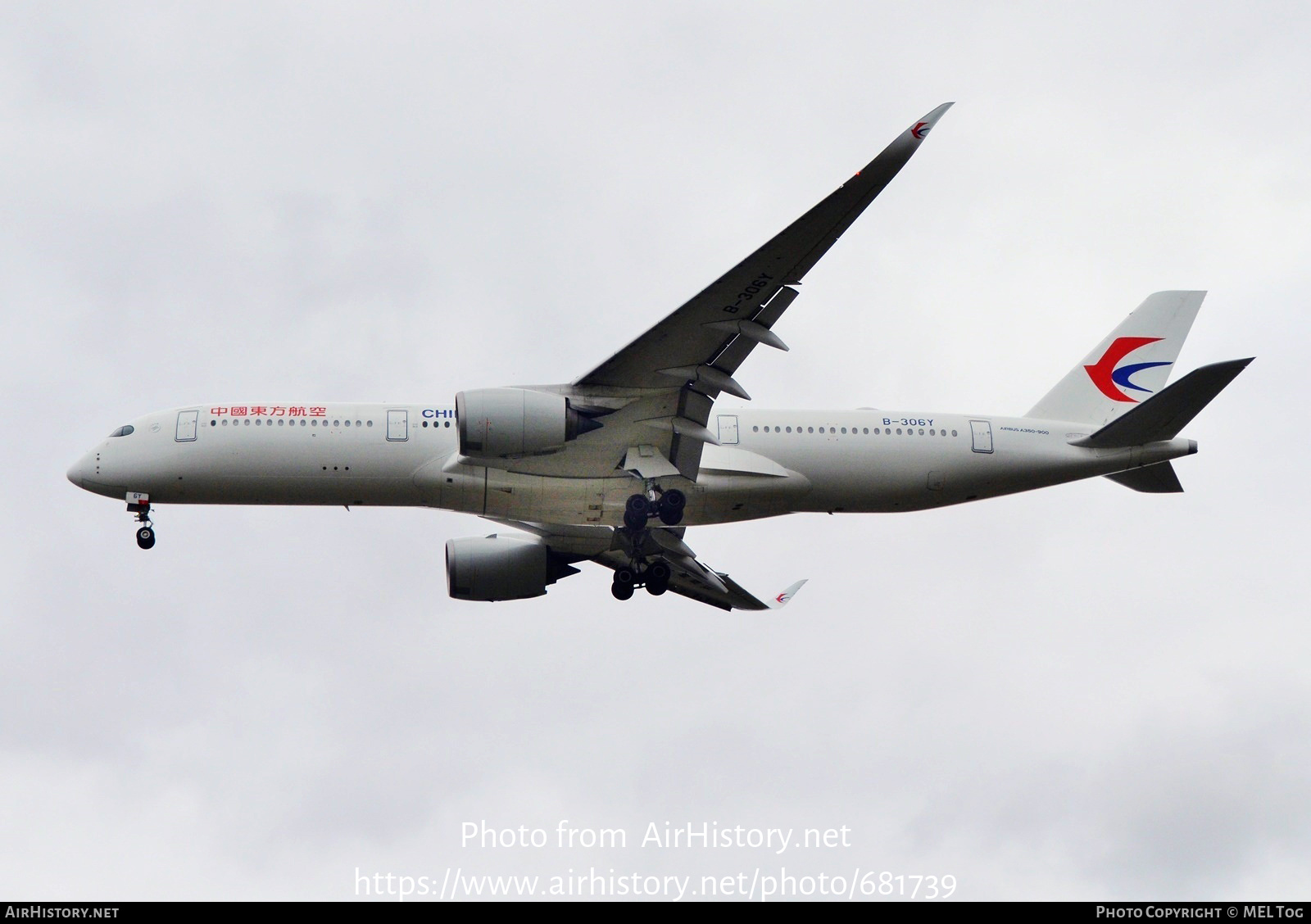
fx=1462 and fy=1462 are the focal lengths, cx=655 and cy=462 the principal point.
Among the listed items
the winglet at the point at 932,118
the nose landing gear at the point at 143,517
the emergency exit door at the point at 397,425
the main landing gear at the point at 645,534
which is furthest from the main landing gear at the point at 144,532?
the winglet at the point at 932,118

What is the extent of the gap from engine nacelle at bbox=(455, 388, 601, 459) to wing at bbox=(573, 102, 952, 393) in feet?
3.36

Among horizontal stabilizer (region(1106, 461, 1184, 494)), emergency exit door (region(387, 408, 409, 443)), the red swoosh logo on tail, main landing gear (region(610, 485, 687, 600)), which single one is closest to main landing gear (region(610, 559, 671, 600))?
main landing gear (region(610, 485, 687, 600))

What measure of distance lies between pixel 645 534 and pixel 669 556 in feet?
9.61

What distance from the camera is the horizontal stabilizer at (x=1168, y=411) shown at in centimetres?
3158

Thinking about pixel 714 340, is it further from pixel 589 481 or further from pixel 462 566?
pixel 462 566

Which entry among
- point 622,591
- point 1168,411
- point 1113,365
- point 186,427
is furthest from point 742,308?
point 186,427

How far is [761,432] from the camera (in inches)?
1335

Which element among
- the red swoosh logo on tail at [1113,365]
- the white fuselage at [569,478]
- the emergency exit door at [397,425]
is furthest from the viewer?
the red swoosh logo on tail at [1113,365]

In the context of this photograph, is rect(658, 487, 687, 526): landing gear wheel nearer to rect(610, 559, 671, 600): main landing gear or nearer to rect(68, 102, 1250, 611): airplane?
rect(68, 102, 1250, 611): airplane

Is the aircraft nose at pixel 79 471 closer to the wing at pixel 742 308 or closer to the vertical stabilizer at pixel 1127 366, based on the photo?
the wing at pixel 742 308

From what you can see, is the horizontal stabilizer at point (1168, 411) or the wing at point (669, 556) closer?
the horizontal stabilizer at point (1168, 411)

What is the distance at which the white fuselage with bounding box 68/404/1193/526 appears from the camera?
3269 centimetres

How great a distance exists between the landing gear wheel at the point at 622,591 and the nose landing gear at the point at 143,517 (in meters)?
11.1

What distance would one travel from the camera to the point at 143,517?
113ft
